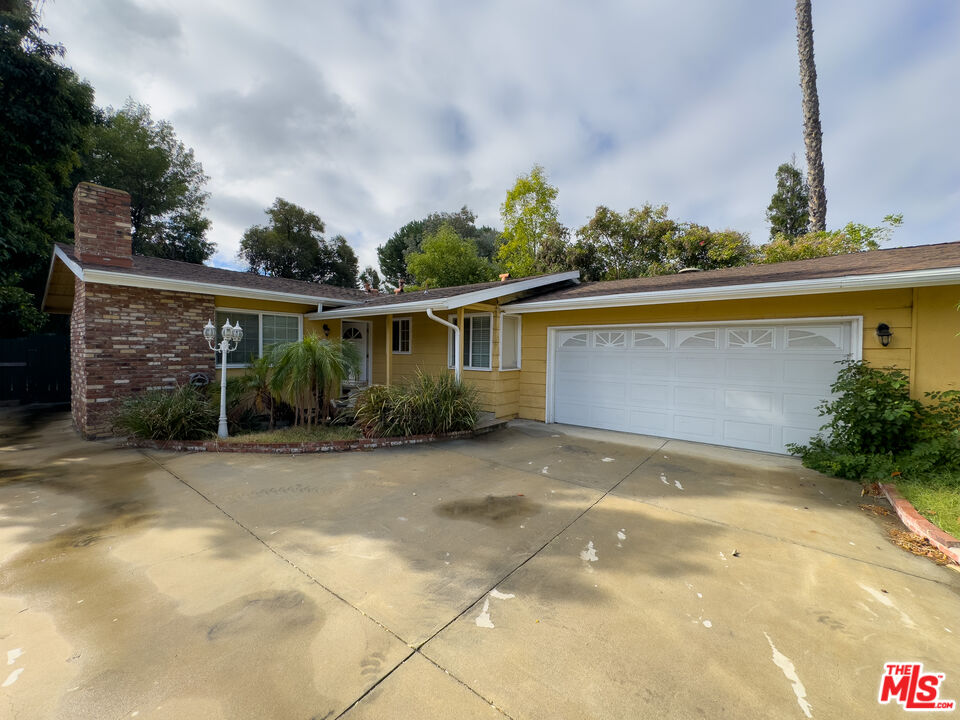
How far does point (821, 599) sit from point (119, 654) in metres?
4.13

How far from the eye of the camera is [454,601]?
2490mm

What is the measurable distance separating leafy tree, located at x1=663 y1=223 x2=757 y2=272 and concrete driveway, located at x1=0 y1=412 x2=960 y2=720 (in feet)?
44.4

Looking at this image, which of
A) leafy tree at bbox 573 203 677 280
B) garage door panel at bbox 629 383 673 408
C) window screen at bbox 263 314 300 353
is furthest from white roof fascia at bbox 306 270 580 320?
leafy tree at bbox 573 203 677 280

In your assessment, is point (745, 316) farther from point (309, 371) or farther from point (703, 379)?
point (309, 371)

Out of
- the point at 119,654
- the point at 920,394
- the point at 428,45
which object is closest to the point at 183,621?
the point at 119,654

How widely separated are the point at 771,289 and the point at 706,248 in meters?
12.3

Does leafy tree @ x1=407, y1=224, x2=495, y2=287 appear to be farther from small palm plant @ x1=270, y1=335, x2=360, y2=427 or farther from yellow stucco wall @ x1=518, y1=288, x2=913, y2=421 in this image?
small palm plant @ x1=270, y1=335, x2=360, y2=427

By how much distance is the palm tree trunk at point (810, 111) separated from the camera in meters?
12.3

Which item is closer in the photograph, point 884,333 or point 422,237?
point 884,333

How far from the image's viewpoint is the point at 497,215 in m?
22.0

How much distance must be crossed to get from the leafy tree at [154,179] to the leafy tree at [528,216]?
16.0 m

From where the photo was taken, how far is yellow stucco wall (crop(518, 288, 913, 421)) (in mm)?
5191

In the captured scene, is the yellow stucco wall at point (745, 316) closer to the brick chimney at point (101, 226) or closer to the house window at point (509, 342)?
the house window at point (509, 342)

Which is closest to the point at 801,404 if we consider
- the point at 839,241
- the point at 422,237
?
the point at 839,241
